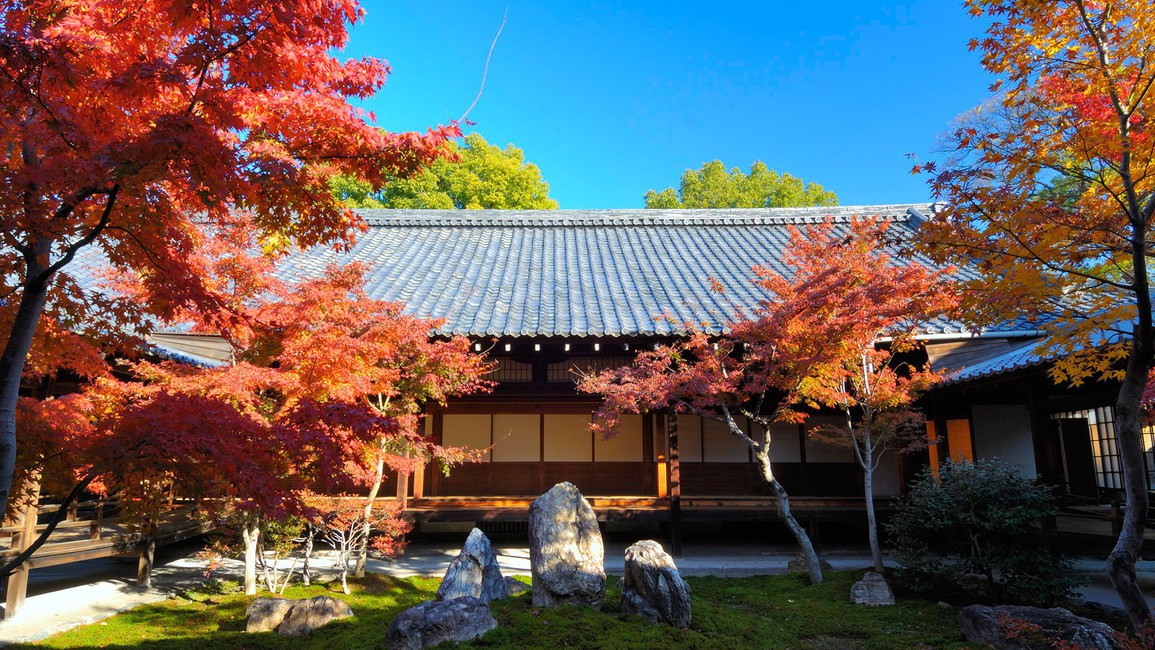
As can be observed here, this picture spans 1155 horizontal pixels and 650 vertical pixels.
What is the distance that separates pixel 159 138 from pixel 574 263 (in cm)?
→ 1118

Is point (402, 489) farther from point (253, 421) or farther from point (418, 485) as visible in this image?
point (253, 421)

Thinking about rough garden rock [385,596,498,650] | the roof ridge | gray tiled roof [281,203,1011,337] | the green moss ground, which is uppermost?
the roof ridge

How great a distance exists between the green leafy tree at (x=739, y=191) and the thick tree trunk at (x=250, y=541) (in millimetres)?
21357

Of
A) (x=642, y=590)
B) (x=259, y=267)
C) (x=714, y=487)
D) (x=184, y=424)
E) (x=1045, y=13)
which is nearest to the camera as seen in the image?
(x=184, y=424)

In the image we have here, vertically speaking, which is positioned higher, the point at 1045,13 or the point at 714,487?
the point at 1045,13

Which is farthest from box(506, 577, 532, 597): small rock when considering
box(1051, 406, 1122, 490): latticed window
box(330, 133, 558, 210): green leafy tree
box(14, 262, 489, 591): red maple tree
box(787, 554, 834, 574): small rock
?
box(330, 133, 558, 210): green leafy tree

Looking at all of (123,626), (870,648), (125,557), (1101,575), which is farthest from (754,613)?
(125,557)

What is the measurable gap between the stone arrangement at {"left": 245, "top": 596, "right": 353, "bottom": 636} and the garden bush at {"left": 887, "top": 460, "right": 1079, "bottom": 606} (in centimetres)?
624

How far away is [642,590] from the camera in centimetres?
553

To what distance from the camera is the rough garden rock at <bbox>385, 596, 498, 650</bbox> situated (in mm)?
4672

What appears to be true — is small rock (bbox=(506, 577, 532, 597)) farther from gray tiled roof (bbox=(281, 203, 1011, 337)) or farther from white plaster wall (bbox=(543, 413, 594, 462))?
white plaster wall (bbox=(543, 413, 594, 462))

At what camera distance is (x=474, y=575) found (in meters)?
6.35

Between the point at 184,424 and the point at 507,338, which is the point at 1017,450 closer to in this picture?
the point at 507,338

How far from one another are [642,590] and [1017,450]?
28.1ft
